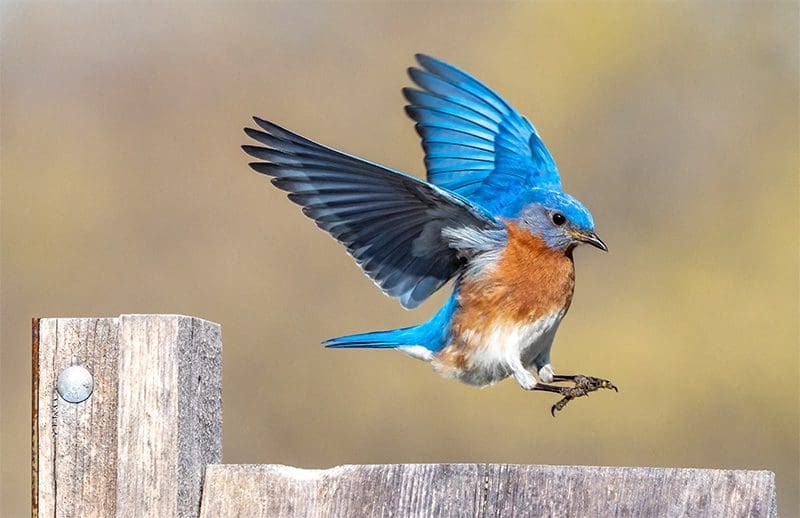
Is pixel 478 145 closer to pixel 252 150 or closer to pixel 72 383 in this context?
pixel 252 150

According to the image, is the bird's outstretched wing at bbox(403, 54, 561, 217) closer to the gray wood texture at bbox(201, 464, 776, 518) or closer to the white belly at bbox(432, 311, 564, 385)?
the white belly at bbox(432, 311, 564, 385)

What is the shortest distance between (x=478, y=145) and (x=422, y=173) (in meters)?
5.39

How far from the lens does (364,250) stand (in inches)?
165

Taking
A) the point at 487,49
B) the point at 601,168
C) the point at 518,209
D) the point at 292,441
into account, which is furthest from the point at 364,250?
the point at 487,49

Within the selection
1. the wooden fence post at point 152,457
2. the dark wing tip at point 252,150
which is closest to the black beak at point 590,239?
the dark wing tip at point 252,150

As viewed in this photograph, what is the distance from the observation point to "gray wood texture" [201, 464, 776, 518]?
2.39m

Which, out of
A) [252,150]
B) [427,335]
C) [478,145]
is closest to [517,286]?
[427,335]

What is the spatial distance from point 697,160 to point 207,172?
4.29 meters

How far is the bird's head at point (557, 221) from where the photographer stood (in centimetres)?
433

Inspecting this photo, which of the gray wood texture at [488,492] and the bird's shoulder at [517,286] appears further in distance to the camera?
the bird's shoulder at [517,286]

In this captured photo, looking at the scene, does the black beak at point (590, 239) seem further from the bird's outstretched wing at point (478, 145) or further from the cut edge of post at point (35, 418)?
the cut edge of post at point (35, 418)

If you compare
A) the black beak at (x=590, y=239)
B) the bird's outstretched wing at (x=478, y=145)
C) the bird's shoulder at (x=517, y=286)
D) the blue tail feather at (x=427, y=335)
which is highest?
the bird's outstretched wing at (x=478, y=145)

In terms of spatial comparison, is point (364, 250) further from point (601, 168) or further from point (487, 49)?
point (487, 49)

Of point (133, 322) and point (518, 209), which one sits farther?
point (518, 209)
